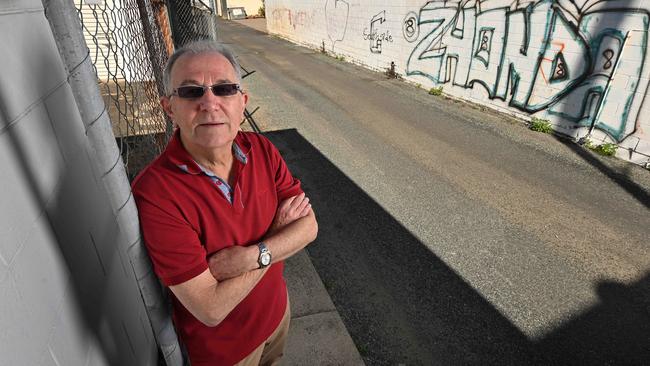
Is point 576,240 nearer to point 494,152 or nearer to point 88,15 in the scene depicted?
point 494,152

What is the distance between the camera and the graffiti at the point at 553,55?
19.0 feet

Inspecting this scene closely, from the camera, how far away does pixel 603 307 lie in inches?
124

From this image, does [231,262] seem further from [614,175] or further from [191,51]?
[614,175]

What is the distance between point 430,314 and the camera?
3.06m

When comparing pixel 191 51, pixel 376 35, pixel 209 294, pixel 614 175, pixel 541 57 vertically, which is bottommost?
pixel 614 175

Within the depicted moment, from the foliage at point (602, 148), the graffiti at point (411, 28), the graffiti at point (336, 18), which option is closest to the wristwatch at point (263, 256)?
the foliage at point (602, 148)

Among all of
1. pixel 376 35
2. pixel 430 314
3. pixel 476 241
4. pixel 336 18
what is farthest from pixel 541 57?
pixel 336 18

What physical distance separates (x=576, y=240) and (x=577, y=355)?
165cm

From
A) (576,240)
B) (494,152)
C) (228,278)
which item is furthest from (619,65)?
(228,278)

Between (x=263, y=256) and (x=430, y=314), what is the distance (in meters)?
2.13

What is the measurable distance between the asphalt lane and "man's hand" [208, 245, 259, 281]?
5.56 ft

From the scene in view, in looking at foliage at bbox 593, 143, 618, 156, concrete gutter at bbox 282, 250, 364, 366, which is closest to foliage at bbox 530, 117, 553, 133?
foliage at bbox 593, 143, 618, 156

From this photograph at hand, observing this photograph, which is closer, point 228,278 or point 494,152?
point 228,278

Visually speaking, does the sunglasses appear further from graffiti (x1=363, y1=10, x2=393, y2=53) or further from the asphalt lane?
graffiti (x1=363, y1=10, x2=393, y2=53)
